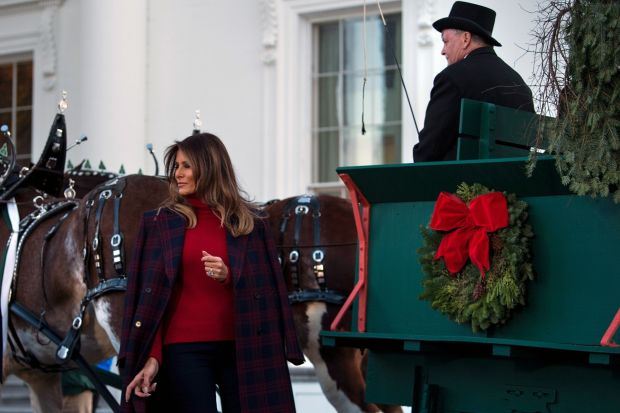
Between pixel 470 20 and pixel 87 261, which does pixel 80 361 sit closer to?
pixel 87 261

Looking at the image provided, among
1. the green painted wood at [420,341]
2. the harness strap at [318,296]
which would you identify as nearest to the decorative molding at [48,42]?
the harness strap at [318,296]

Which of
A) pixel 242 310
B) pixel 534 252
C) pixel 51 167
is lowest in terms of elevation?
pixel 242 310

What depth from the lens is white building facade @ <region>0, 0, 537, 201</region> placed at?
33.1 feet

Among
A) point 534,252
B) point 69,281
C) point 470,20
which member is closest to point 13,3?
point 69,281

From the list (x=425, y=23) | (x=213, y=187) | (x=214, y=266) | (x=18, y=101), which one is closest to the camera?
(x=214, y=266)

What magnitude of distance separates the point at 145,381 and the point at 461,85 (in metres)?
1.88

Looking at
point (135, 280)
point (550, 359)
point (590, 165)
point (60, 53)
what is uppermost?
point (60, 53)

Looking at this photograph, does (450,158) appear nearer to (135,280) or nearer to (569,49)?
(569,49)

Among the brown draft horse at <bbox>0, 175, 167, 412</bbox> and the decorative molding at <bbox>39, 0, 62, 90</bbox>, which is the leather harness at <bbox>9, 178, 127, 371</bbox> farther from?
the decorative molding at <bbox>39, 0, 62, 90</bbox>

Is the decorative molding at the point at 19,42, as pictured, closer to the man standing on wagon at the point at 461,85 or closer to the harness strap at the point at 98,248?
the harness strap at the point at 98,248

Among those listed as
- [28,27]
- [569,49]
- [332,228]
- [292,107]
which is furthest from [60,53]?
[569,49]

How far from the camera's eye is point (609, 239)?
4008 millimetres

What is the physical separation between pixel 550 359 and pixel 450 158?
3.63ft

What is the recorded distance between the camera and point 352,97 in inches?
404
